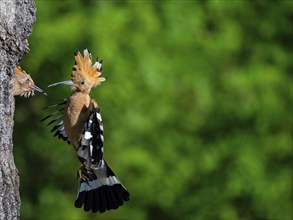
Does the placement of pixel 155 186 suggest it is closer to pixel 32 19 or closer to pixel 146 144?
pixel 146 144

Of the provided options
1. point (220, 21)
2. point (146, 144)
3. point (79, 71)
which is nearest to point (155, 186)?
point (146, 144)

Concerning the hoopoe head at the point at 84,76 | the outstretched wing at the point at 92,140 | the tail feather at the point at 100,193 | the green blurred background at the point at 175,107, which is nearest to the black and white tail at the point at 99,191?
the tail feather at the point at 100,193

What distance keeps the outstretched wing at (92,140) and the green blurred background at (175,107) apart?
3.16 meters

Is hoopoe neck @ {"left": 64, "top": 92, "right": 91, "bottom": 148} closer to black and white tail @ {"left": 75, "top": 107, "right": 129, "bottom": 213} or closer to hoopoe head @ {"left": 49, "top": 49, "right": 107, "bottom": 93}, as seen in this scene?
hoopoe head @ {"left": 49, "top": 49, "right": 107, "bottom": 93}

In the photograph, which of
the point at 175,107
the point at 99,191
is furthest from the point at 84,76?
the point at 175,107

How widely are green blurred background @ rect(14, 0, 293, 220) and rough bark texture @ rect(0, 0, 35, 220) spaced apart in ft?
11.0

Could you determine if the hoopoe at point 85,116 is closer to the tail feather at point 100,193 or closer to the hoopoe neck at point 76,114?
the hoopoe neck at point 76,114

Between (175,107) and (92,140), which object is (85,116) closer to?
(92,140)

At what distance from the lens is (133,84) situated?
7301 millimetres

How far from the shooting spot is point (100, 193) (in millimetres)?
4227

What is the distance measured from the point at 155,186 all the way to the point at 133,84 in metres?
0.99

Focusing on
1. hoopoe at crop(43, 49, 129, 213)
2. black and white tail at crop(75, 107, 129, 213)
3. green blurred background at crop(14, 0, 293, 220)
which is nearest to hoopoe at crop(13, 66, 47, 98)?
hoopoe at crop(43, 49, 129, 213)

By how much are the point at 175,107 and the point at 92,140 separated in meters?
4.03

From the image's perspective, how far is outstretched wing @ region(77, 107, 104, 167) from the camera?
3.81 metres
